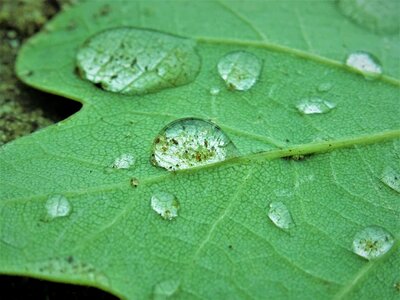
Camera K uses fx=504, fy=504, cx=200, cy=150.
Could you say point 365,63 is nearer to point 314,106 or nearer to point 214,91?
point 314,106

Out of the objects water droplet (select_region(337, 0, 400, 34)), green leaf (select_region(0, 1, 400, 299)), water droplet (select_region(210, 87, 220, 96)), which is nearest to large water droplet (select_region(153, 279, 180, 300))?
green leaf (select_region(0, 1, 400, 299))

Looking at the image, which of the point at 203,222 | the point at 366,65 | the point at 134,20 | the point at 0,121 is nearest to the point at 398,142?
the point at 366,65

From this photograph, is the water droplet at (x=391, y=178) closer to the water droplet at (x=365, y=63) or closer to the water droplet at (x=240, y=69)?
the water droplet at (x=365, y=63)

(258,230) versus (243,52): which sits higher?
(243,52)

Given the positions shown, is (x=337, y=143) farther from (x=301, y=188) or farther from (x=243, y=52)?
(x=243, y=52)

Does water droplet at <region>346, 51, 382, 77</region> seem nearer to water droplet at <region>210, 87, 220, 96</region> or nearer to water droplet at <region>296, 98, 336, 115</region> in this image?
water droplet at <region>296, 98, 336, 115</region>

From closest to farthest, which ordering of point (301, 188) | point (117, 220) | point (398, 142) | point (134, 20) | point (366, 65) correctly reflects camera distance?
point (117, 220) → point (301, 188) → point (398, 142) → point (366, 65) → point (134, 20)

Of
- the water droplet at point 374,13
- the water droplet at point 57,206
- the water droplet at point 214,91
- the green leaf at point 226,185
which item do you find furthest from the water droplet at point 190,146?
the water droplet at point 374,13

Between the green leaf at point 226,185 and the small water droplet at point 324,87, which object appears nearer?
the green leaf at point 226,185
